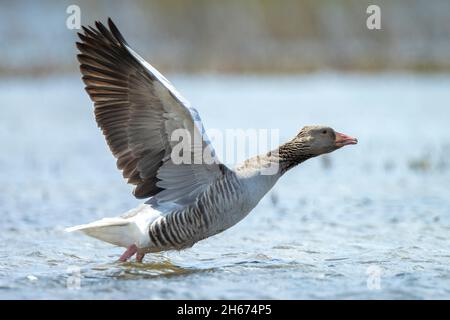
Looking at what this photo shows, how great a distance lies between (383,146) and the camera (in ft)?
54.1

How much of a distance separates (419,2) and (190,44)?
12.6 meters

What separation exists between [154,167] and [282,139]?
8.46 metres

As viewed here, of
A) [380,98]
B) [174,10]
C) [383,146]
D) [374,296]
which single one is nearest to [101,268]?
[374,296]

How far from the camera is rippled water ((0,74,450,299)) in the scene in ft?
24.1

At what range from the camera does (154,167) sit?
7980 mm

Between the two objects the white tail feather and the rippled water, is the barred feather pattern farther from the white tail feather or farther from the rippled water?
the rippled water

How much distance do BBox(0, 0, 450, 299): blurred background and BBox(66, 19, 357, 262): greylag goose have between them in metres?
0.40

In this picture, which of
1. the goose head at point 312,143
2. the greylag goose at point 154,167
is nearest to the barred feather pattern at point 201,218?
the greylag goose at point 154,167

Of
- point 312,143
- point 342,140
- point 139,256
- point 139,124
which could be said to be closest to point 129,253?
point 139,256

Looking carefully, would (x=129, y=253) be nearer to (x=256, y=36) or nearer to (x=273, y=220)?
(x=273, y=220)

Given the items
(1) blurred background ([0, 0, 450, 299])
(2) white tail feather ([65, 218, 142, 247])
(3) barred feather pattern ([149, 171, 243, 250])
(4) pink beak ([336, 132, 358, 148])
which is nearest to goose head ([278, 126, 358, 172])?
(4) pink beak ([336, 132, 358, 148])

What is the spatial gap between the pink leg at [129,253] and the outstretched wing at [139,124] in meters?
0.50
